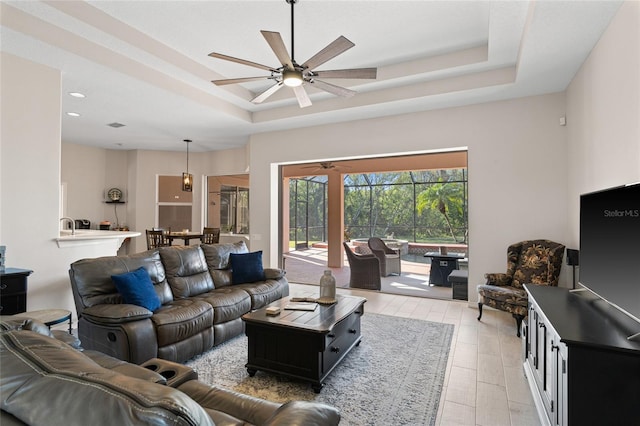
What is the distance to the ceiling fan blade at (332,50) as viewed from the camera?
8.43 feet

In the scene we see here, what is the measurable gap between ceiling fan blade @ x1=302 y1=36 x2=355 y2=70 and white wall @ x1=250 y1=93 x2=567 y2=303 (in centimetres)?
302

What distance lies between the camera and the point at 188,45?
4.06m

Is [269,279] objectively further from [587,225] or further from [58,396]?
[58,396]

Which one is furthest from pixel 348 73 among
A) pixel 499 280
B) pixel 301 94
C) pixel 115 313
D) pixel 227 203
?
pixel 227 203

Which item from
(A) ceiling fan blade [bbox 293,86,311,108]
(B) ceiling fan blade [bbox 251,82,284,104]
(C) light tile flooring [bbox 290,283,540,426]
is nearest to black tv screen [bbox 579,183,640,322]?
(C) light tile flooring [bbox 290,283,540,426]

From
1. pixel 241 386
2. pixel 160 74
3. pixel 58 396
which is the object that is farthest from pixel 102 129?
pixel 58 396

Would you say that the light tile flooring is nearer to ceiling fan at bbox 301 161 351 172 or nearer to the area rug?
the area rug

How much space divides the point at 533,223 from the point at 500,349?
6.87 ft

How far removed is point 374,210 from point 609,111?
20.6 ft

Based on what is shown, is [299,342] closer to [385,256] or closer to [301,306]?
[301,306]

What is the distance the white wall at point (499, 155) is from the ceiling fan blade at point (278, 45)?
10.1 feet

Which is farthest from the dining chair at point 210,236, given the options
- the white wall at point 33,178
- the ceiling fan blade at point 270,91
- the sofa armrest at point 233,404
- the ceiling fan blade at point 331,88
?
the sofa armrest at point 233,404

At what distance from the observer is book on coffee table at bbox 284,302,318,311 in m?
3.15

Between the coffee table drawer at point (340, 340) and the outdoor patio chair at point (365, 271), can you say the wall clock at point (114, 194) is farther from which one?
the coffee table drawer at point (340, 340)
